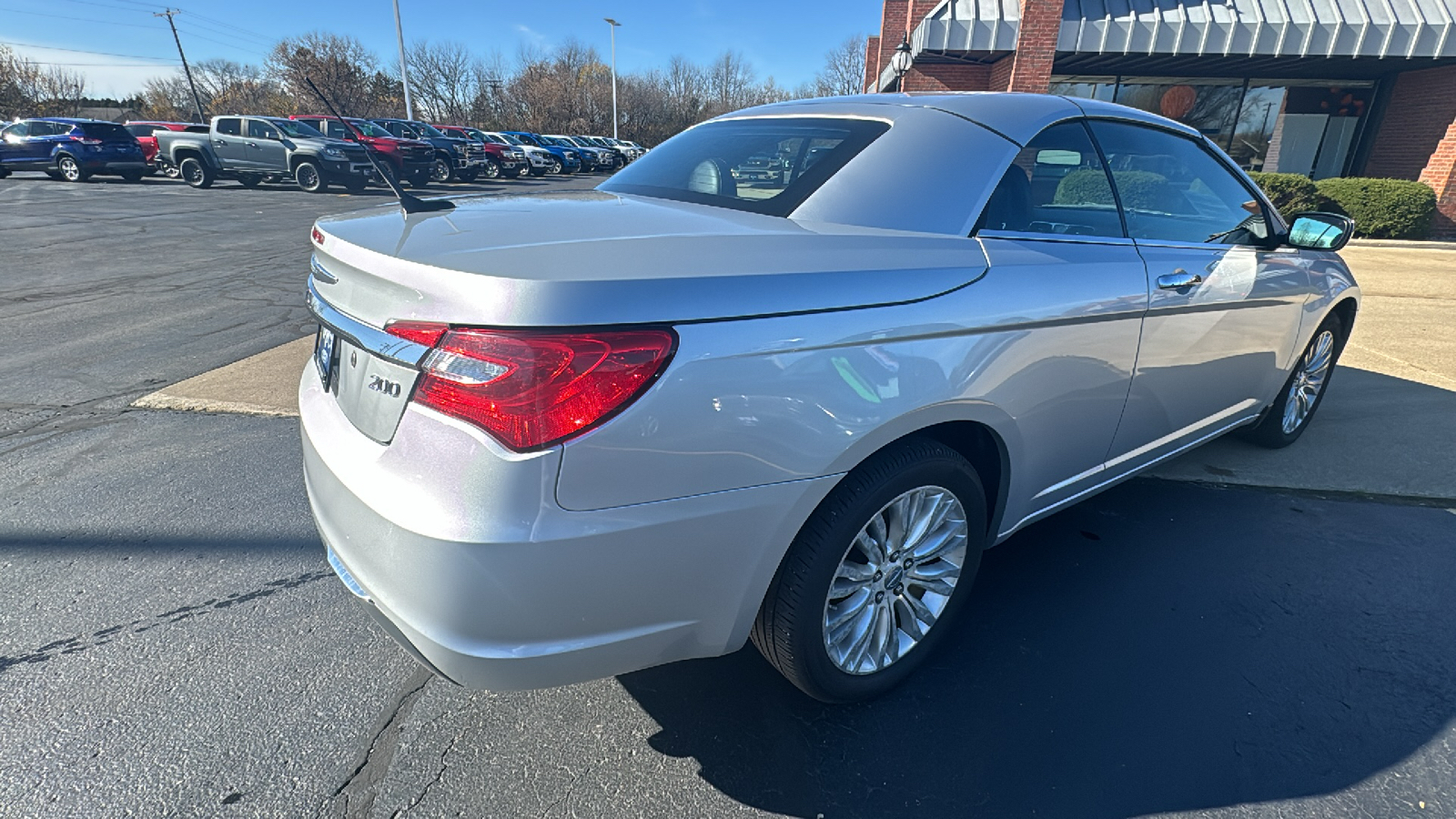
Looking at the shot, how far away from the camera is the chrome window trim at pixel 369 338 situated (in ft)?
4.86

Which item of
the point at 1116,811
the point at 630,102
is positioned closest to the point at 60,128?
the point at 1116,811

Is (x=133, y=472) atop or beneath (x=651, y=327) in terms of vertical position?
beneath

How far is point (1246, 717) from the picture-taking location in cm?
207

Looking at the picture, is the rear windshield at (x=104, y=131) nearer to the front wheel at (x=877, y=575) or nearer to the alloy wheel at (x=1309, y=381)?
the front wheel at (x=877, y=575)

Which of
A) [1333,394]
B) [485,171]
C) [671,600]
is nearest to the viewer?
[671,600]

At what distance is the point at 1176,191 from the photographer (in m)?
3.08

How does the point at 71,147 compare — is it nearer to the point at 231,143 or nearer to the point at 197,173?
the point at 197,173

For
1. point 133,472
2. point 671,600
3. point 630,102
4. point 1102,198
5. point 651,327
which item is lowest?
point 133,472

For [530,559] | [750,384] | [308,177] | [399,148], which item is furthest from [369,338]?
[308,177]

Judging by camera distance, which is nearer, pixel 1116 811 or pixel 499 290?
pixel 499 290

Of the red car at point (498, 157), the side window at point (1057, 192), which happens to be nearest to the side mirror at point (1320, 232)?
the side window at point (1057, 192)

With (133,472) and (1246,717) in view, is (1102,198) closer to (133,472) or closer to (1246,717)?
(1246,717)

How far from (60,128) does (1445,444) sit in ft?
99.6

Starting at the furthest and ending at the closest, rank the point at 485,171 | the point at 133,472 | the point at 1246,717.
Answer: the point at 485,171, the point at 133,472, the point at 1246,717
